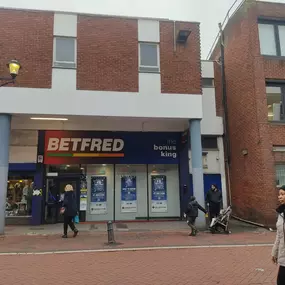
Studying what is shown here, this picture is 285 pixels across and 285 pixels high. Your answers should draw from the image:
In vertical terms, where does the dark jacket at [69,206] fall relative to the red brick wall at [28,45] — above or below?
below

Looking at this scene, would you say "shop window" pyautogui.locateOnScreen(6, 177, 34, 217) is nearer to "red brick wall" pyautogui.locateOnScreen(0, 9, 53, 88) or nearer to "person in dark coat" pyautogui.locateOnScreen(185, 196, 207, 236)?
"red brick wall" pyautogui.locateOnScreen(0, 9, 53, 88)

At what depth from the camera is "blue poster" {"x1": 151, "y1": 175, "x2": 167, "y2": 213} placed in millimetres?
16234

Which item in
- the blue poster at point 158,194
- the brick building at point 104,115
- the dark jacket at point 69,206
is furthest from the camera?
the blue poster at point 158,194

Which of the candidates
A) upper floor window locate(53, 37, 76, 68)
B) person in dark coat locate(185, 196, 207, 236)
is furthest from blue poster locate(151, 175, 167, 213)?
upper floor window locate(53, 37, 76, 68)

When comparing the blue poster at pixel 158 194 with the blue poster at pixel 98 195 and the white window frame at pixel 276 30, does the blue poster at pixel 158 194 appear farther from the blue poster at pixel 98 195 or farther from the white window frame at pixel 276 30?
the white window frame at pixel 276 30

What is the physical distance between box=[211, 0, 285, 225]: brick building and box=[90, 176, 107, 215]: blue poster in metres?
6.56

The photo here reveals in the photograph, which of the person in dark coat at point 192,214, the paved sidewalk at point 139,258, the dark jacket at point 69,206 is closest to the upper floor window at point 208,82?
the person in dark coat at point 192,214

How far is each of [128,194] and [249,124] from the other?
667 cm

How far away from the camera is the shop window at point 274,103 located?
581 inches

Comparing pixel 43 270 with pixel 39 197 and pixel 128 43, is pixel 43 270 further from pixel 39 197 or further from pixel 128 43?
pixel 128 43

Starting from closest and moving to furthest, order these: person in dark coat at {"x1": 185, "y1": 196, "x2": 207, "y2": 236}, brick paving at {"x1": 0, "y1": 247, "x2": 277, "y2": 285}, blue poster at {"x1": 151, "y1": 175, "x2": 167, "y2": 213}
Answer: brick paving at {"x1": 0, "y1": 247, "x2": 277, "y2": 285} → person in dark coat at {"x1": 185, "y1": 196, "x2": 207, "y2": 236} → blue poster at {"x1": 151, "y1": 175, "x2": 167, "y2": 213}

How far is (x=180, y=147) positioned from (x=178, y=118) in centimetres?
301

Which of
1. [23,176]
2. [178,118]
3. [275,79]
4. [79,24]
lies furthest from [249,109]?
[23,176]

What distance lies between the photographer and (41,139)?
15258mm
